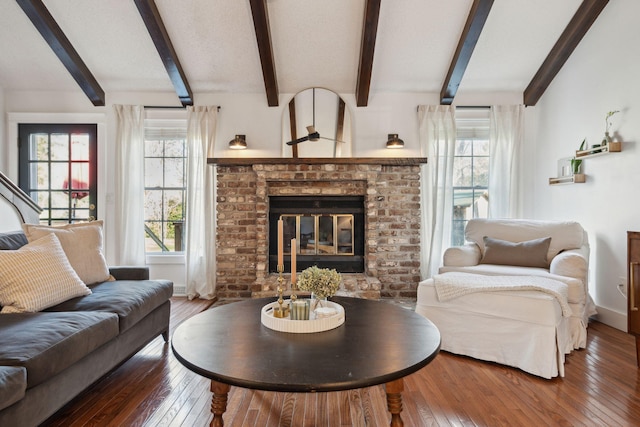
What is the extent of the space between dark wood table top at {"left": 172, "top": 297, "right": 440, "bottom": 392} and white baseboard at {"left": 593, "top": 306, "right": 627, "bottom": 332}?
7.94ft

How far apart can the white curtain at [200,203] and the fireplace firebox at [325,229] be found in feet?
2.32

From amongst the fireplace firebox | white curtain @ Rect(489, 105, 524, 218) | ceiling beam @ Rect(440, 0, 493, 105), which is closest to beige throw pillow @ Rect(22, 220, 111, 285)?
the fireplace firebox

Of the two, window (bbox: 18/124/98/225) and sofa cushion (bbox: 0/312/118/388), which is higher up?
window (bbox: 18/124/98/225)

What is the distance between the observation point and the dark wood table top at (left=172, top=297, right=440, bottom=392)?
3.87 feet

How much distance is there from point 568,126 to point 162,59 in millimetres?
4188

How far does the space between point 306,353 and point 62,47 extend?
13.1 feet

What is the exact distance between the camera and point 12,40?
3.78m

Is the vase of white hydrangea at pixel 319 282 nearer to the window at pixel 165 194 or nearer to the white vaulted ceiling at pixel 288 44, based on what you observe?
the white vaulted ceiling at pixel 288 44

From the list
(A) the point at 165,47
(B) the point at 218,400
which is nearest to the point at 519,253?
(B) the point at 218,400

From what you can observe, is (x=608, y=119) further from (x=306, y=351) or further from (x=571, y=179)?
(x=306, y=351)

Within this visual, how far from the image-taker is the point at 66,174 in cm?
448

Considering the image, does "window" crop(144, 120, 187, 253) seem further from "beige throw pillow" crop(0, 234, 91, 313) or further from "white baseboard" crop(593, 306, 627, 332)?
"white baseboard" crop(593, 306, 627, 332)

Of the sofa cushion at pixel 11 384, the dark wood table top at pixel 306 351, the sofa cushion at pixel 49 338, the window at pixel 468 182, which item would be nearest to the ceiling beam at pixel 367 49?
the window at pixel 468 182

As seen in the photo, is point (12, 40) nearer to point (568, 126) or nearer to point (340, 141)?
point (340, 141)
